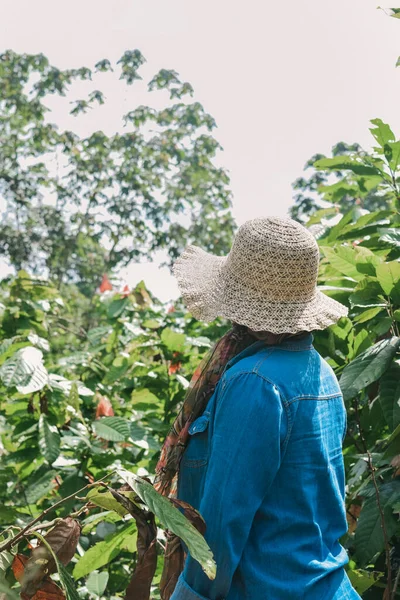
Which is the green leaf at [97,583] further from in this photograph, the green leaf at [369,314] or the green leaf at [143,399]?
the green leaf at [369,314]

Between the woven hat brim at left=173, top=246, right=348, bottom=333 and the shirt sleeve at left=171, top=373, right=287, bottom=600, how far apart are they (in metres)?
0.15

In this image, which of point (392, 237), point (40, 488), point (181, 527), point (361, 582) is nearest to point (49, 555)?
point (181, 527)

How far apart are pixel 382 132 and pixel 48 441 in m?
1.58

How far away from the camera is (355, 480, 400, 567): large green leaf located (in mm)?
2045

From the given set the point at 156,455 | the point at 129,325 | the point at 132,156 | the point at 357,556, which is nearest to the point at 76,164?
the point at 132,156

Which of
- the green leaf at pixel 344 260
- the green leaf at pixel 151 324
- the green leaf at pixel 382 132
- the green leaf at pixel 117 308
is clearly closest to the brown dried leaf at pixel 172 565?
the green leaf at pixel 344 260

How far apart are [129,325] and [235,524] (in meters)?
2.37

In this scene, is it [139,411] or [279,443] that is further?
[139,411]

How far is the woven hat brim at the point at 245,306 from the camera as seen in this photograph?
1.68 meters

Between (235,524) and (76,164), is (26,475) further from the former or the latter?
(76,164)

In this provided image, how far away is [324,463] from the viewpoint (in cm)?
163

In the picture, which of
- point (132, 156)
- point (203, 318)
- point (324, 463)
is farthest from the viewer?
point (132, 156)

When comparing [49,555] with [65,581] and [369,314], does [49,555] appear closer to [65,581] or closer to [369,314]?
[65,581]

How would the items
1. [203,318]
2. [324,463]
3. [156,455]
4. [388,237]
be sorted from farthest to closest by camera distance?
[156,455] < [388,237] < [203,318] < [324,463]
